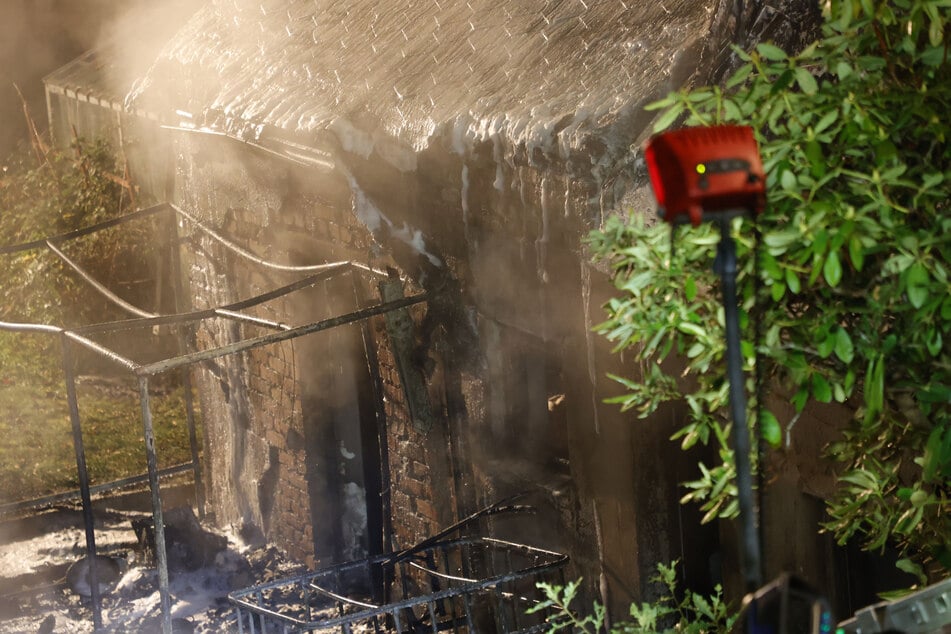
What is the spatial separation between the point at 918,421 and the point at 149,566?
6.53 metres

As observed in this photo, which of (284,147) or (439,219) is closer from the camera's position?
(439,219)

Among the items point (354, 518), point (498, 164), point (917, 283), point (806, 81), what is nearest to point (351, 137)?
point (498, 164)

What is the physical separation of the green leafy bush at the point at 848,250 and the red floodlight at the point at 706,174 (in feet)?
1.52

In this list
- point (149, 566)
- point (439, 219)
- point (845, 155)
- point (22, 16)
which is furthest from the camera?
point (22, 16)

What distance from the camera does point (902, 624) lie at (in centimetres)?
220

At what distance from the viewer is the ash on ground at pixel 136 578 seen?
283 inches

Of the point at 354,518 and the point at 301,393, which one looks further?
the point at 354,518

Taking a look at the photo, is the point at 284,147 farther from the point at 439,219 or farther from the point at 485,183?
the point at 485,183

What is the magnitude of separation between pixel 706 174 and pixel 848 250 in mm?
704

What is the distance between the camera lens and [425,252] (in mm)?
5578

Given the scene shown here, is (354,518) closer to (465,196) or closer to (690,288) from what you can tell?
(465,196)

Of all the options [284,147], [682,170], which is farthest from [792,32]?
[284,147]

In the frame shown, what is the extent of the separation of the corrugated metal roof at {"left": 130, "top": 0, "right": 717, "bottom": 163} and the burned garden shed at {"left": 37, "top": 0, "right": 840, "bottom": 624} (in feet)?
0.05

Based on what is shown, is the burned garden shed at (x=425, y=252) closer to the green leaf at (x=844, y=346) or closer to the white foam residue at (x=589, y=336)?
the white foam residue at (x=589, y=336)
